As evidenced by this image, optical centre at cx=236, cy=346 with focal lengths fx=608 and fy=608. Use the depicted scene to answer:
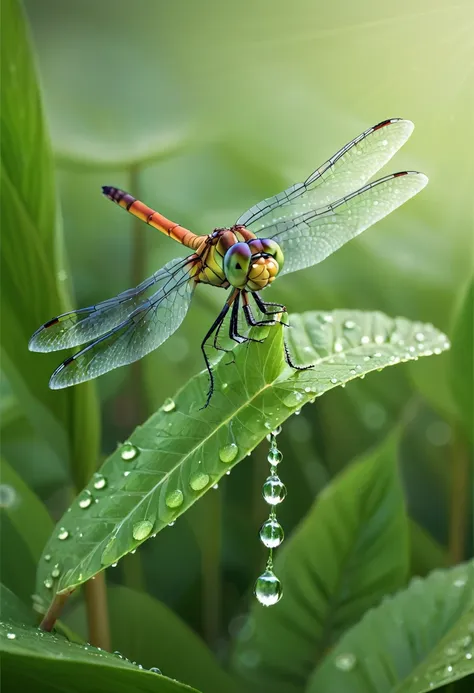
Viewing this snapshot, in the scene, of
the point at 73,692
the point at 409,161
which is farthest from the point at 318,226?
the point at 73,692

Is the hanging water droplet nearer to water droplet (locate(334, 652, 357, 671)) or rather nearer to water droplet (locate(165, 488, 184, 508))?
water droplet (locate(165, 488, 184, 508))

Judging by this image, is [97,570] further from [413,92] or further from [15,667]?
[413,92]

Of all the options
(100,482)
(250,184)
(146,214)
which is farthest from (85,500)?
(250,184)

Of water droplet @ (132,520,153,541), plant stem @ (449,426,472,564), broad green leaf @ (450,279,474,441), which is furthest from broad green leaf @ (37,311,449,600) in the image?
plant stem @ (449,426,472,564)

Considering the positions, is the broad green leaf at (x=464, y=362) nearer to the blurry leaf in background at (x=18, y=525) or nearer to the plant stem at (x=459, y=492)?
the plant stem at (x=459, y=492)

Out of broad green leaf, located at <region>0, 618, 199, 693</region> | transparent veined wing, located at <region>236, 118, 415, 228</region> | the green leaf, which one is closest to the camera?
broad green leaf, located at <region>0, 618, 199, 693</region>

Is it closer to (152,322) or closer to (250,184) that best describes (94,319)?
(152,322)
